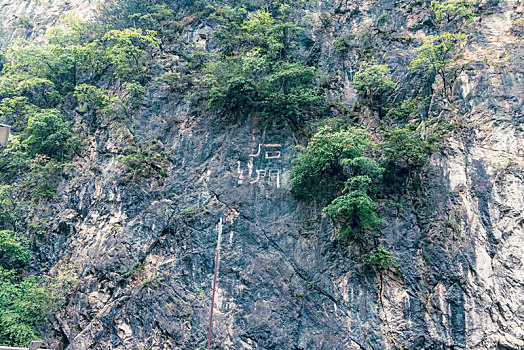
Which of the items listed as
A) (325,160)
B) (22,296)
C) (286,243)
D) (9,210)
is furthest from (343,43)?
(22,296)

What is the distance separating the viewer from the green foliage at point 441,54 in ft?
40.1

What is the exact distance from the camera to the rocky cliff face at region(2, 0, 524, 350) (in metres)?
9.78

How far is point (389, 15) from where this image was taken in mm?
15250

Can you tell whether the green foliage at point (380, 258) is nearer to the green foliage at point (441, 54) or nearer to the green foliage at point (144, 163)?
the green foliage at point (441, 54)

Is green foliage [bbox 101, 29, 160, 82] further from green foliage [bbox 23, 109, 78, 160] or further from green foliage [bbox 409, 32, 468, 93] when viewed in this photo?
green foliage [bbox 409, 32, 468, 93]

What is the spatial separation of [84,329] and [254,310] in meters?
5.16

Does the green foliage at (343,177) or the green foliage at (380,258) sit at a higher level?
the green foliage at (343,177)

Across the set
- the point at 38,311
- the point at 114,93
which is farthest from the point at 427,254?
the point at 114,93

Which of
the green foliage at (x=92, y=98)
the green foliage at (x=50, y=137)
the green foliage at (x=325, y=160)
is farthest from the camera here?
the green foliage at (x=92, y=98)

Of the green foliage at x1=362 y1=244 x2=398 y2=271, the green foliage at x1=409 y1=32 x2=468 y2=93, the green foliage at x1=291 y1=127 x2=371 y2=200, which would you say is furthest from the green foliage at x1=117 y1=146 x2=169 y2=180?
the green foliage at x1=409 y1=32 x2=468 y2=93

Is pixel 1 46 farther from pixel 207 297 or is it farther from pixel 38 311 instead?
pixel 207 297

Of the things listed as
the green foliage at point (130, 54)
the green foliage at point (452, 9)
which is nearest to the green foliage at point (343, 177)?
the green foliage at point (452, 9)

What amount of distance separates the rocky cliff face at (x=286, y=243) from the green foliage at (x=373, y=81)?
64 centimetres

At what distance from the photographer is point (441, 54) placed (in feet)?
41.8
